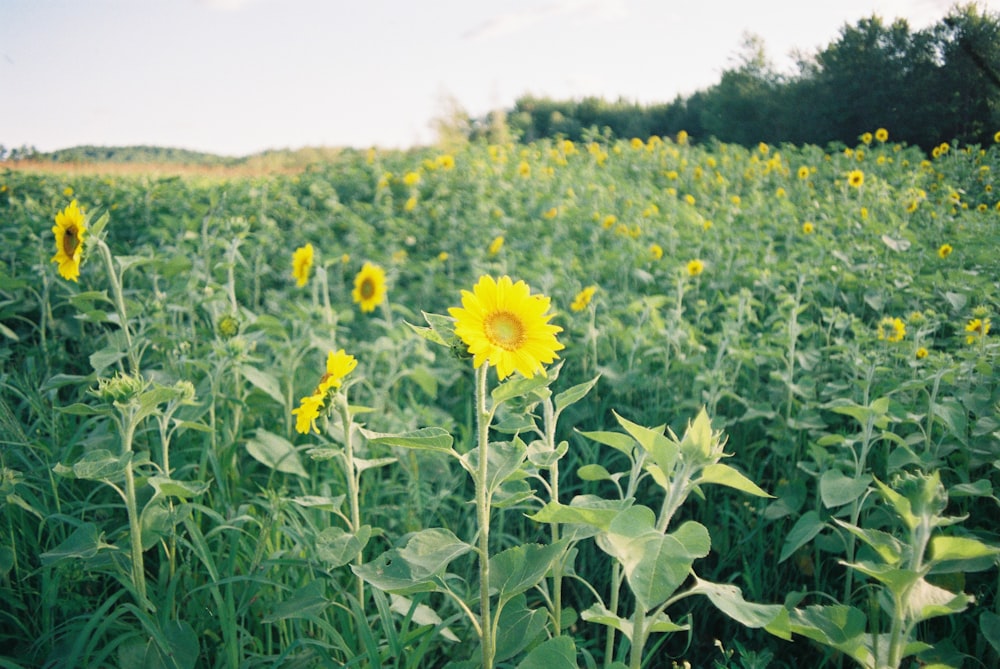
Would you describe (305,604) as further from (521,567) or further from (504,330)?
(504,330)

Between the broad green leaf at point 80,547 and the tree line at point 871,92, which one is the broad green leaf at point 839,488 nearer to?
the broad green leaf at point 80,547

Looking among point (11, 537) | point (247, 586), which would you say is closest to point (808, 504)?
point (247, 586)

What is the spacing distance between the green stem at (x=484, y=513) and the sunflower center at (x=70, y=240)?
1.57 meters

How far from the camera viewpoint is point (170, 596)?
1.54 metres

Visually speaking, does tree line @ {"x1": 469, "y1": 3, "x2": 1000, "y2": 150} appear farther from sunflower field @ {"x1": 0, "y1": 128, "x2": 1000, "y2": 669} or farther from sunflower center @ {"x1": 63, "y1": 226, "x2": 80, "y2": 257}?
sunflower center @ {"x1": 63, "y1": 226, "x2": 80, "y2": 257}

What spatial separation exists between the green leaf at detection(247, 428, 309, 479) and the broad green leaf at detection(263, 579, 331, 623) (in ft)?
1.81

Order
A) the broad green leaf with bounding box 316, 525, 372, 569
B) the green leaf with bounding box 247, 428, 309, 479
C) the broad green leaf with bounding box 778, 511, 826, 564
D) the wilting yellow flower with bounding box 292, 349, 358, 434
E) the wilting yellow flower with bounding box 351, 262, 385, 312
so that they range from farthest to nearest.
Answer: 1. the wilting yellow flower with bounding box 351, 262, 385, 312
2. the green leaf with bounding box 247, 428, 309, 479
3. the broad green leaf with bounding box 778, 511, 826, 564
4. the wilting yellow flower with bounding box 292, 349, 358, 434
5. the broad green leaf with bounding box 316, 525, 372, 569

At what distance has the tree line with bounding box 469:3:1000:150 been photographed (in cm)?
718

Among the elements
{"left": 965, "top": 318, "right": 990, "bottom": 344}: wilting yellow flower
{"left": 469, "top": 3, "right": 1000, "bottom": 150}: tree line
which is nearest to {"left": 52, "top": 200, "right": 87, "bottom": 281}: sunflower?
{"left": 965, "top": 318, "right": 990, "bottom": 344}: wilting yellow flower

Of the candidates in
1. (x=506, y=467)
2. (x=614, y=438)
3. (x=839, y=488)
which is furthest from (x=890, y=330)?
(x=506, y=467)

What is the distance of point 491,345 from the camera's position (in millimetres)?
1194

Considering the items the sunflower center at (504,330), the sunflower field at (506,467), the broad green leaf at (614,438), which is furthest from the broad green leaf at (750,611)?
the sunflower center at (504,330)

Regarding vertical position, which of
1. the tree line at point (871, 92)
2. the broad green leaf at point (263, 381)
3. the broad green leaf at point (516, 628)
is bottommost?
the broad green leaf at point (516, 628)

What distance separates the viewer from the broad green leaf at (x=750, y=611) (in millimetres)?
1031
